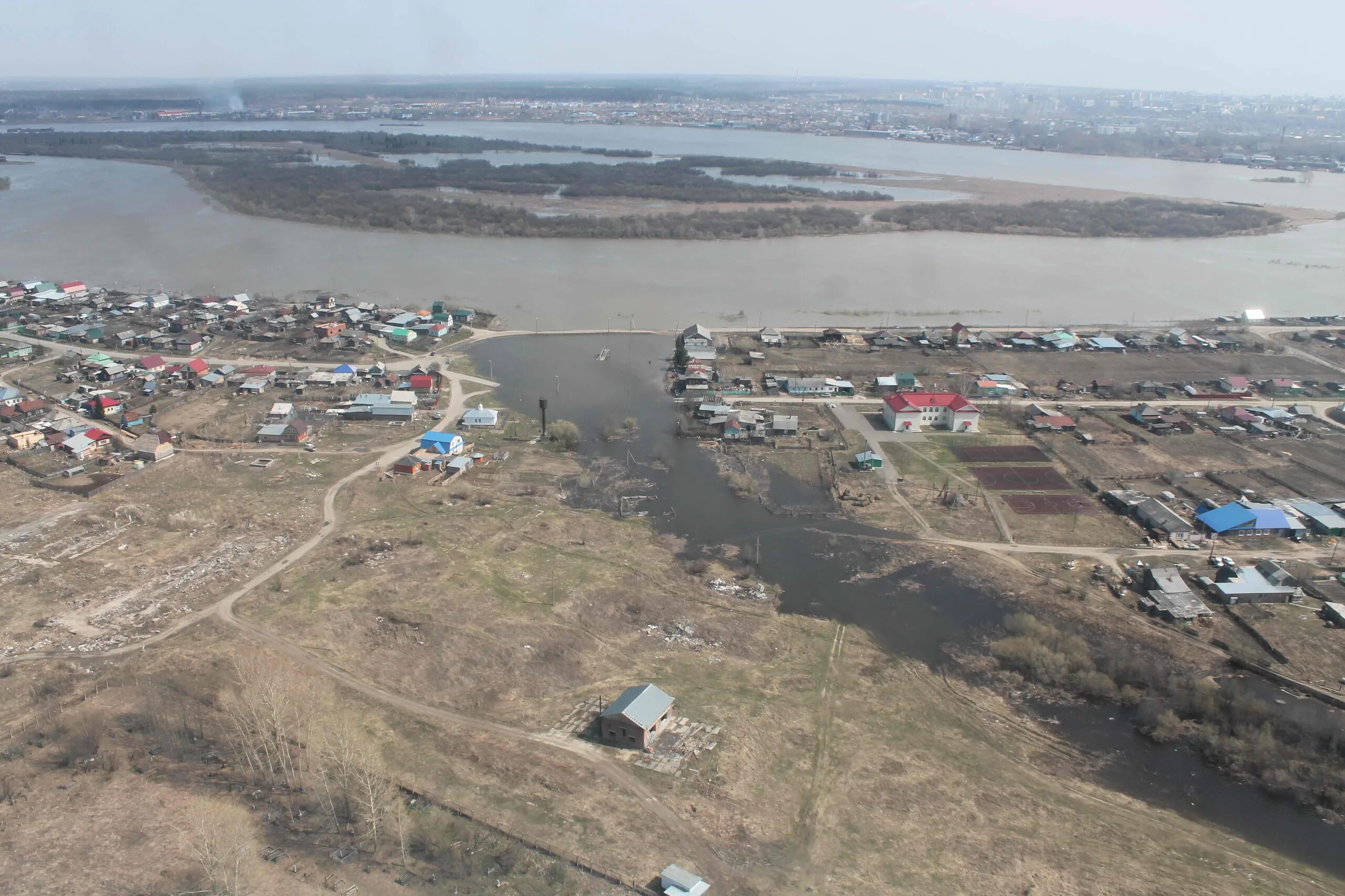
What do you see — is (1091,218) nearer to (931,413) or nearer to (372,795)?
(931,413)

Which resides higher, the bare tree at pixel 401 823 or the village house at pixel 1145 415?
the village house at pixel 1145 415

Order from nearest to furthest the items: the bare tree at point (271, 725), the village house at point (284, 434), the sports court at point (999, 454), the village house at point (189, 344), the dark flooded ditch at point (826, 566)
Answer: the bare tree at point (271, 725)
the dark flooded ditch at point (826, 566)
the sports court at point (999, 454)
the village house at point (284, 434)
the village house at point (189, 344)

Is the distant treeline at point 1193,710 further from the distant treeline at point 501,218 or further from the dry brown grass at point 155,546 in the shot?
the distant treeline at point 501,218

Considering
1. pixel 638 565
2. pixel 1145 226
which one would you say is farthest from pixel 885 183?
pixel 638 565

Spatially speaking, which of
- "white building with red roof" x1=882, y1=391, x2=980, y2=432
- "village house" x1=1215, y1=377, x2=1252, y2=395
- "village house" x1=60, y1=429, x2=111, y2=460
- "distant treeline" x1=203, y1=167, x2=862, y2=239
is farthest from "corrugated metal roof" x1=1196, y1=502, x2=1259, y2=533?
"distant treeline" x1=203, y1=167, x2=862, y2=239

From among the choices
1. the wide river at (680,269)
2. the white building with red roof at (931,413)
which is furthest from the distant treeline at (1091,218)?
the white building with red roof at (931,413)

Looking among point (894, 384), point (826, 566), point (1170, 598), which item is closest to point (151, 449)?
point (826, 566)

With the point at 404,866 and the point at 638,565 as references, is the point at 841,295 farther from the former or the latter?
the point at 404,866
